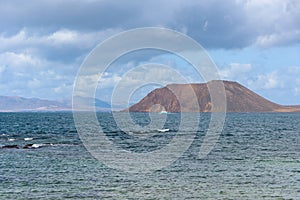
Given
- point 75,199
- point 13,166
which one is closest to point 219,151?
point 13,166

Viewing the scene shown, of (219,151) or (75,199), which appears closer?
(75,199)

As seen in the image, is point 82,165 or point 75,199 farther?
point 82,165

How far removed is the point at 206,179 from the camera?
1576 inches

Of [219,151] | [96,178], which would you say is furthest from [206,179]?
[219,151]

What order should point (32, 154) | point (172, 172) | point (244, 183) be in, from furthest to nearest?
point (32, 154)
point (172, 172)
point (244, 183)

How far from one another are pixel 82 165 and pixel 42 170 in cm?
490

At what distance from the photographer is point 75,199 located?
32000 mm

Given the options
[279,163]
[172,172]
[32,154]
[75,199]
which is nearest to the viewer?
[75,199]

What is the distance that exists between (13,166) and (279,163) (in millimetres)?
27750

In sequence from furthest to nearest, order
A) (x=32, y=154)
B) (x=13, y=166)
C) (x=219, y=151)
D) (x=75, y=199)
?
1. (x=219, y=151)
2. (x=32, y=154)
3. (x=13, y=166)
4. (x=75, y=199)

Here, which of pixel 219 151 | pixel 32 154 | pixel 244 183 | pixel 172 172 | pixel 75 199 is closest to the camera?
pixel 75 199

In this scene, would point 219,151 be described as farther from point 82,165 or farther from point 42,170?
Result: point 42,170

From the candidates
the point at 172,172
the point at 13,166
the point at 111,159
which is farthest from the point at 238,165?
the point at 13,166

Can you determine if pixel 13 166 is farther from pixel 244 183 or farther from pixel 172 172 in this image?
pixel 244 183
